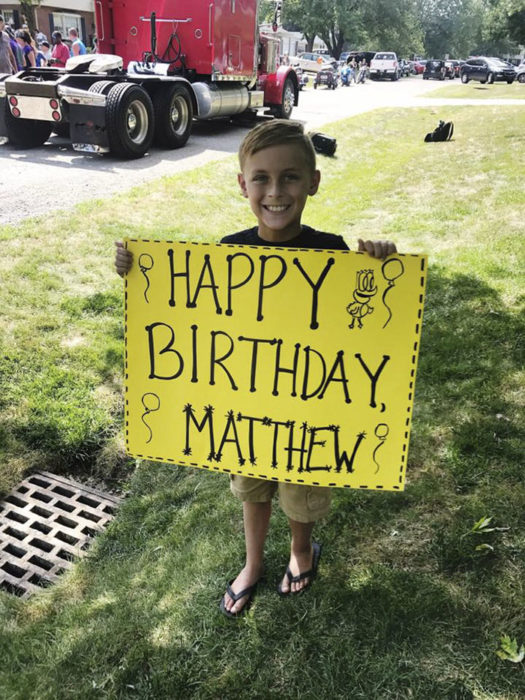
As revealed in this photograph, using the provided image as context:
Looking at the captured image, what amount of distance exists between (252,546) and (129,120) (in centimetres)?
856

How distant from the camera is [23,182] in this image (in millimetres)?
7586

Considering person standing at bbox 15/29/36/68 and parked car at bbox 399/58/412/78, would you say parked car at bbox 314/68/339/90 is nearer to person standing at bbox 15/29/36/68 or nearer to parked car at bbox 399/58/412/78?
person standing at bbox 15/29/36/68

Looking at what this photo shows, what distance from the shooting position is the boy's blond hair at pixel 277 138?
1.88 m

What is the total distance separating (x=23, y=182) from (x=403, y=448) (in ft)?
23.6

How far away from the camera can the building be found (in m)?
33.7

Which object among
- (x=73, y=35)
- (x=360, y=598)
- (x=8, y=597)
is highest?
(x=73, y=35)

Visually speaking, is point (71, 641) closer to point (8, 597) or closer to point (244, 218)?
point (8, 597)

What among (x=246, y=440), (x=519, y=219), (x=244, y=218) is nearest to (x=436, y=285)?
(x=519, y=219)

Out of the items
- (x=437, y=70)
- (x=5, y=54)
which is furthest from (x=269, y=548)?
(x=437, y=70)

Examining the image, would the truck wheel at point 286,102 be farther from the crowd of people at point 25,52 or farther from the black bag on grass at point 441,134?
the crowd of people at point 25,52

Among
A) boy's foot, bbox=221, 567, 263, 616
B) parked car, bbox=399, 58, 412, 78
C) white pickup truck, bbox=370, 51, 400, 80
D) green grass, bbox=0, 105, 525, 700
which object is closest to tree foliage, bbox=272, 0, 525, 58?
parked car, bbox=399, 58, 412, 78

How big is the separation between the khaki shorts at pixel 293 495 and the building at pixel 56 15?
36.8m

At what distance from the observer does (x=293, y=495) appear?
213 cm

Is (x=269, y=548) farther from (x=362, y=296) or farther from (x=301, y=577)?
(x=362, y=296)
